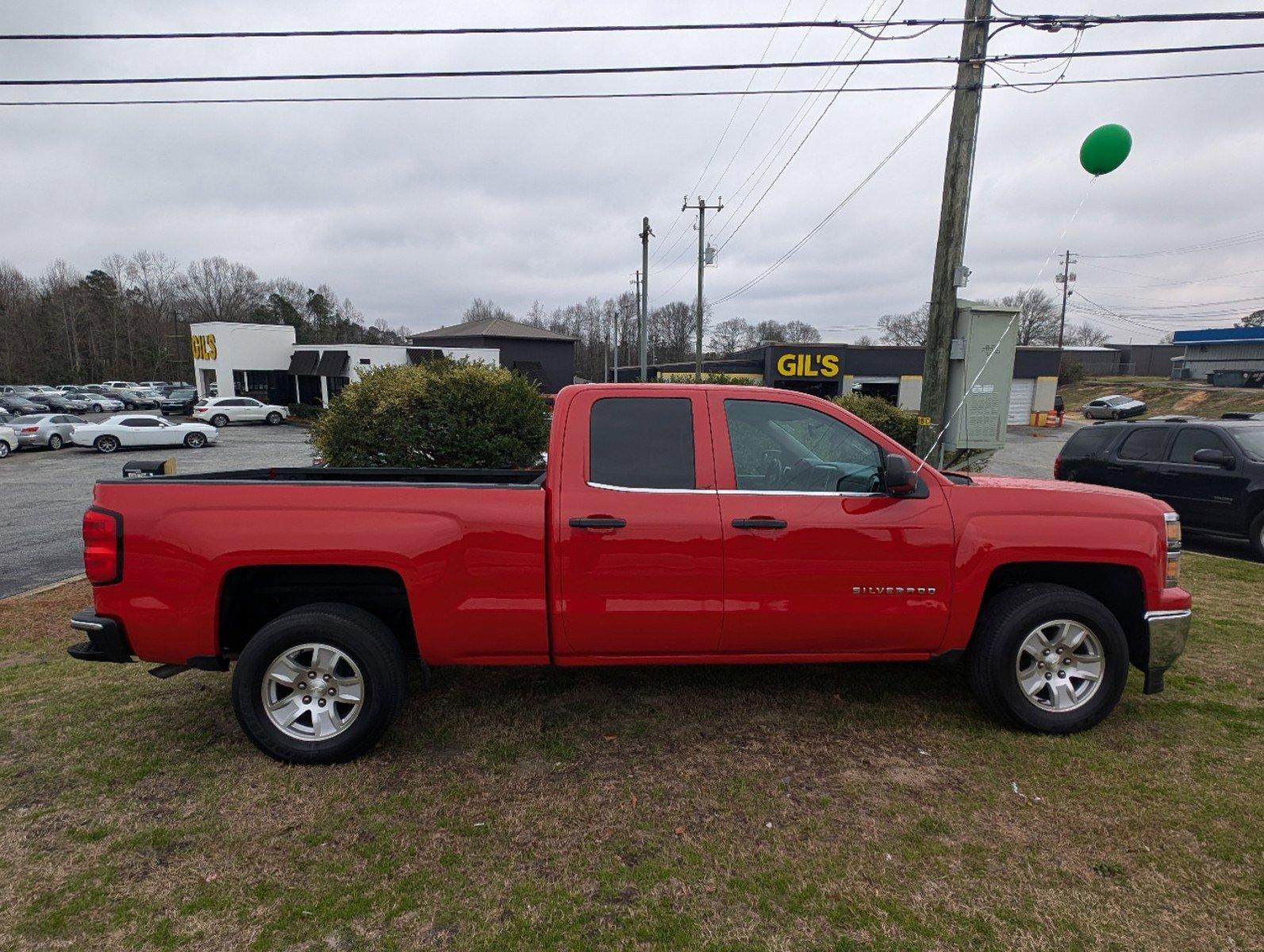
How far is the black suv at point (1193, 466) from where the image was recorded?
25.9 feet

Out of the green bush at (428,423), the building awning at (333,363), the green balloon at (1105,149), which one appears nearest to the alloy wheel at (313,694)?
the green bush at (428,423)

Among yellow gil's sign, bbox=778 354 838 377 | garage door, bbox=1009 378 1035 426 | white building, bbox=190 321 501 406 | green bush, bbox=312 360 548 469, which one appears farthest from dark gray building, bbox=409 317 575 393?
green bush, bbox=312 360 548 469

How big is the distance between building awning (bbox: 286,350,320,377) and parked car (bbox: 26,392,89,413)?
1207 centimetres

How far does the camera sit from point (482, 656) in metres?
3.45

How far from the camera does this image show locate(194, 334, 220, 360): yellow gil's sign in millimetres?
40375

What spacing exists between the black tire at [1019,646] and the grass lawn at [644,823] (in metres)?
0.12

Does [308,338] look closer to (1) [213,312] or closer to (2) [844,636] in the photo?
(1) [213,312]

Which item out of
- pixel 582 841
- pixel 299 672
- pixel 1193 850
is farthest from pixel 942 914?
pixel 299 672

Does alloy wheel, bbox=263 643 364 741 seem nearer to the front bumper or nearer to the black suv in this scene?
the front bumper

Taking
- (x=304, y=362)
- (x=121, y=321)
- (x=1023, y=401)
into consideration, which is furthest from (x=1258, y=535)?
(x=121, y=321)

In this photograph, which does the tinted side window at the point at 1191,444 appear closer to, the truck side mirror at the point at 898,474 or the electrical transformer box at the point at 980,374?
the electrical transformer box at the point at 980,374

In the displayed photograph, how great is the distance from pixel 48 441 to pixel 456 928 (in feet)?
101

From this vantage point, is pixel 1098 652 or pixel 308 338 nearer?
pixel 1098 652

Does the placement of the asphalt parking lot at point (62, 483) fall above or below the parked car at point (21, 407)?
below
